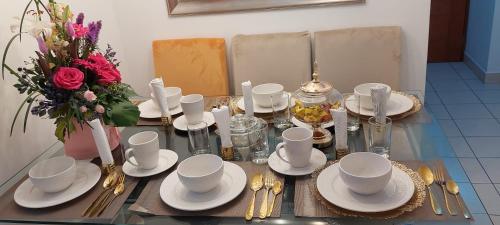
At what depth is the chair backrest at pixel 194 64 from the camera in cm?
221

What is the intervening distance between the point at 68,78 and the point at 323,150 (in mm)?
778

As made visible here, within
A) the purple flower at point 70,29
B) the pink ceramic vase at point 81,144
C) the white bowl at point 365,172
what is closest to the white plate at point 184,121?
the pink ceramic vase at point 81,144

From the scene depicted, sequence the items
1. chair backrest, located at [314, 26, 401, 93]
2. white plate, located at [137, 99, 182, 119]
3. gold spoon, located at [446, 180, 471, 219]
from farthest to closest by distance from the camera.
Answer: chair backrest, located at [314, 26, 401, 93], white plate, located at [137, 99, 182, 119], gold spoon, located at [446, 180, 471, 219]

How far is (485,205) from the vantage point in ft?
6.73

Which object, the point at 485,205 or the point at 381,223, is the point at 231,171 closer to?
the point at 381,223

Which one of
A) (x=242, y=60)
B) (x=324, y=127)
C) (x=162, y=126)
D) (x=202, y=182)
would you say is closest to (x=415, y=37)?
(x=242, y=60)

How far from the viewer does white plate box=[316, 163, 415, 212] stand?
0.98m

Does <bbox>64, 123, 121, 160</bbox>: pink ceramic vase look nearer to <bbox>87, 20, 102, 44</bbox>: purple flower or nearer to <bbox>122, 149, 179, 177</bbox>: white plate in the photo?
<bbox>122, 149, 179, 177</bbox>: white plate

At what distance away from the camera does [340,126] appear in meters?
1.24

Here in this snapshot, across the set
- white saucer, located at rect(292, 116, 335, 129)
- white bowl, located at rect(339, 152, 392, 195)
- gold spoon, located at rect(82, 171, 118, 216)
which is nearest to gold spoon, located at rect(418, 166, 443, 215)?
white bowl, located at rect(339, 152, 392, 195)

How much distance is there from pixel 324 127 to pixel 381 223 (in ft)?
1.65

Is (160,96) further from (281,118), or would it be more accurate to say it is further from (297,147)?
(297,147)

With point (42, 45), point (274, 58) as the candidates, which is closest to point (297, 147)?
point (42, 45)

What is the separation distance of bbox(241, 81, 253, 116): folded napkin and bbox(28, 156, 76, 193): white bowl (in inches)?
24.0
